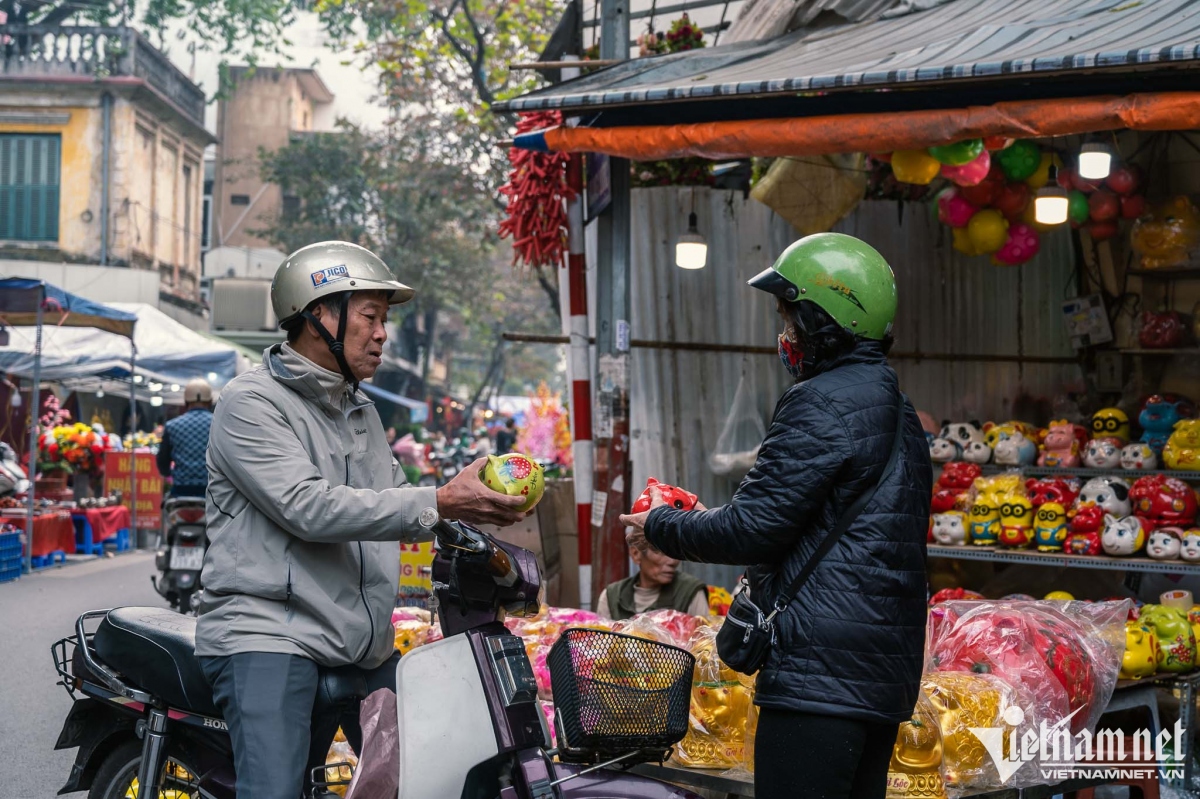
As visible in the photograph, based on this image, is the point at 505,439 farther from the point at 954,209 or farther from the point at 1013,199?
the point at 1013,199

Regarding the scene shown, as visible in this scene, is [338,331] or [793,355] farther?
[338,331]

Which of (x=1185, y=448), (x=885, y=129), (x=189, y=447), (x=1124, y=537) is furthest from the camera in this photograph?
(x=189, y=447)

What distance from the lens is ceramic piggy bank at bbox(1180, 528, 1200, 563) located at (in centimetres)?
637

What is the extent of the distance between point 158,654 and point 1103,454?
18.2 ft

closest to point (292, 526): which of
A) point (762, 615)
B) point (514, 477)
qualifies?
point (514, 477)

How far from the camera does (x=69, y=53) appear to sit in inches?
1084

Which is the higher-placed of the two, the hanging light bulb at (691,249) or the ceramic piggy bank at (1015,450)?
the hanging light bulb at (691,249)

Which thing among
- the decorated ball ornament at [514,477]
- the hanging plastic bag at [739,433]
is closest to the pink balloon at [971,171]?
the hanging plastic bag at [739,433]

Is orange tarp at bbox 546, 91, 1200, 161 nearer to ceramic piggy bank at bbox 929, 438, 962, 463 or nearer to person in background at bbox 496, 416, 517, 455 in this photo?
ceramic piggy bank at bbox 929, 438, 962, 463

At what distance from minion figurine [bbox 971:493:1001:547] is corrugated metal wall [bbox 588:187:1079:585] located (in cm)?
192

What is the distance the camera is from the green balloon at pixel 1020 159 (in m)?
7.57

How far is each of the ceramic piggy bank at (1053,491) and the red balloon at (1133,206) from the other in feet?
6.43

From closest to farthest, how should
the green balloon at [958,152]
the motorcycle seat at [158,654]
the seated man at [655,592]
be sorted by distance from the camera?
the motorcycle seat at [158,654], the seated man at [655,592], the green balloon at [958,152]

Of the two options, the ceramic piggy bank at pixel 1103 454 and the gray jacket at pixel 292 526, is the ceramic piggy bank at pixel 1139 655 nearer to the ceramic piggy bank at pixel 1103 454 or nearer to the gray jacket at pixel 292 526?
the ceramic piggy bank at pixel 1103 454
